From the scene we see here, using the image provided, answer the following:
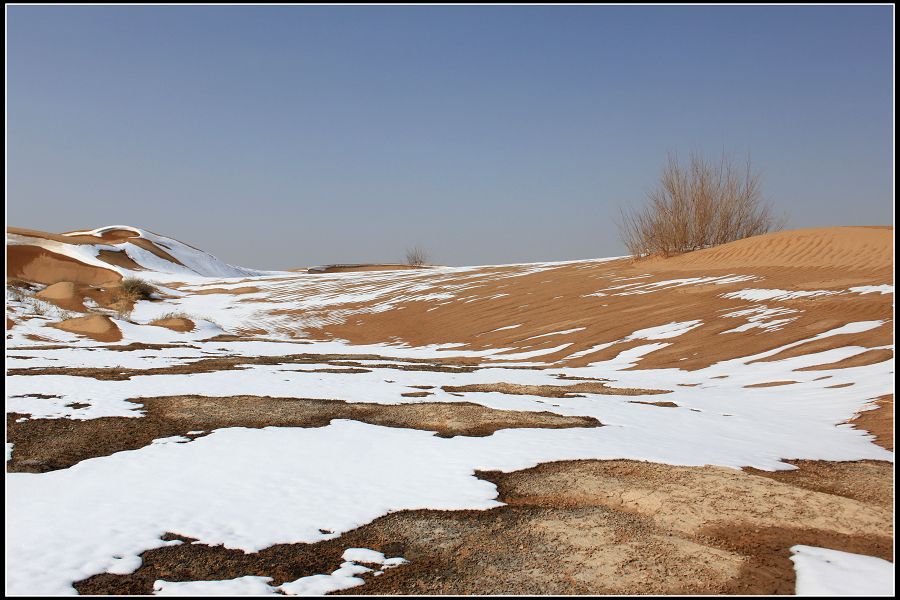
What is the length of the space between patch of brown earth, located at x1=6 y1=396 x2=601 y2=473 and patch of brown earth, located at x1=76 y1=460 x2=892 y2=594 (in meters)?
2.16

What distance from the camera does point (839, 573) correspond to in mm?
3404

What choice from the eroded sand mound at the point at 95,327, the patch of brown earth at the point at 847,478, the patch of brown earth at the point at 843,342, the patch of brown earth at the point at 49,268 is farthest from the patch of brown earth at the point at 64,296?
the patch of brown earth at the point at 847,478

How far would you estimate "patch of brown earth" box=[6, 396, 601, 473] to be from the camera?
5.97 metres

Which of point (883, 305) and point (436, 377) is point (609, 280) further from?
point (436, 377)

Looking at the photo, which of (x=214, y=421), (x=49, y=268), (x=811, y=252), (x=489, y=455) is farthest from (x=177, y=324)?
(x=49, y=268)

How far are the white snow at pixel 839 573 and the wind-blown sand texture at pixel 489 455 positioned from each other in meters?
0.03

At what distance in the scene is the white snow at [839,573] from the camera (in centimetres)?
Answer: 320

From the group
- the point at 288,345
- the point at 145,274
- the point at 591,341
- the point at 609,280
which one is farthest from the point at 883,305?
the point at 145,274

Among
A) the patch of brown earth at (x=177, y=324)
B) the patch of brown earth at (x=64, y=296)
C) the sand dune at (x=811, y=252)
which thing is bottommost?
the patch of brown earth at (x=177, y=324)

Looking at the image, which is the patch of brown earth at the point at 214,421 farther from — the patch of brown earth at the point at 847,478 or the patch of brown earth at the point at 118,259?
the patch of brown earth at the point at 118,259

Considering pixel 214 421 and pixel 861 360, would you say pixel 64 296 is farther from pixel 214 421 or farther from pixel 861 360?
pixel 861 360

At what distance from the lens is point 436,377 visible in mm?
10578

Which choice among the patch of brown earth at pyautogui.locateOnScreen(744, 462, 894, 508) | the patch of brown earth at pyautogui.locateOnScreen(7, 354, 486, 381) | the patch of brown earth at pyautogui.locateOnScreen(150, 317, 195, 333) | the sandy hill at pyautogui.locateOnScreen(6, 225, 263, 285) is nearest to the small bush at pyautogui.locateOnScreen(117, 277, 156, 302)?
the patch of brown earth at pyautogui.locateOnScreen(150, 317, 195, 333)

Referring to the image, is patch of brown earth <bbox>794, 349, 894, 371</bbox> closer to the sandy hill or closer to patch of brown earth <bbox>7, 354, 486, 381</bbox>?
→ patch of brown earth <bbox>7, 354, 486, 381</bbox>
